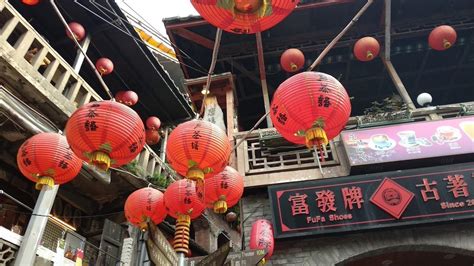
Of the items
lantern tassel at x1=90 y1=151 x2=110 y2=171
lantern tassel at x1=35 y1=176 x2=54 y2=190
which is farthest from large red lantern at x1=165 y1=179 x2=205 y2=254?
lantern tassel at x1=90 y1=151 x2=110 y2=171

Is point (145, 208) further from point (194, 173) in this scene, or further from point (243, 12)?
point (243, 12)

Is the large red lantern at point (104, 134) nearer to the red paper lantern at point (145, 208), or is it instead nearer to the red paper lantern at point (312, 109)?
the red paper lantern at point (312, 109)

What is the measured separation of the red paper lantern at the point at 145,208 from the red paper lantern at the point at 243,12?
4.19 meters

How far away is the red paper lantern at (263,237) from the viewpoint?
6945 mm

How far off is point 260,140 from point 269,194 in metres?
1.57

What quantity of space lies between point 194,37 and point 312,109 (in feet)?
A: 25.5

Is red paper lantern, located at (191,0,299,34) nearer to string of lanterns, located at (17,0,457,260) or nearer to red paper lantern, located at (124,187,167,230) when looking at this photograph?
string of lanterns, located at (17,0,457,260)

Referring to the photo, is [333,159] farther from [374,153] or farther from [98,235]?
[98,235]

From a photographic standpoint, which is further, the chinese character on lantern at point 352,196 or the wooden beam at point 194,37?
the wooden beam at point 194,37

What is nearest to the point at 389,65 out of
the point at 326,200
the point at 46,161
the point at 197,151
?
the point at 326,200

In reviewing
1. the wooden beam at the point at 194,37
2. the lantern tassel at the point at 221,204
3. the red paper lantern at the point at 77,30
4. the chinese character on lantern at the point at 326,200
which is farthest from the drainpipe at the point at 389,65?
the red paper lantern at the point at 77,30

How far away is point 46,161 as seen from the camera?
520cm

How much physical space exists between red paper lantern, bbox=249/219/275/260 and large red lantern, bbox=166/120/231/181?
2941 millimetres

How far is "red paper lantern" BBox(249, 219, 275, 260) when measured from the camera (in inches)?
273
